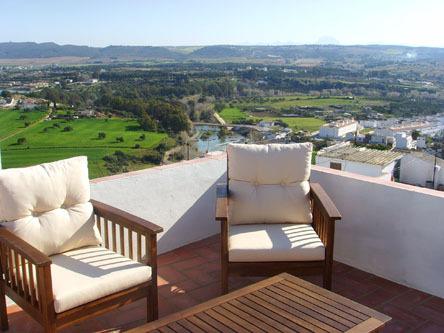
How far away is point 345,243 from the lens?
3.86 m

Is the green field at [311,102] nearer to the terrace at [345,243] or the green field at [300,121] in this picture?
the green field at [300,121]

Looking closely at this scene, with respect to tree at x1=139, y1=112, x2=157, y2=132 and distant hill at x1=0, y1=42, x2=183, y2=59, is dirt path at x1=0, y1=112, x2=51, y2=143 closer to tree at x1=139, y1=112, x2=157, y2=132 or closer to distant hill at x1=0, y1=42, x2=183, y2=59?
distant hill at x1=0, y1=42, x2=183, y2=59

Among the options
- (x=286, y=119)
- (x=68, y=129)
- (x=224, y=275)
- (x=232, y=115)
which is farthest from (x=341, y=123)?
(x=224, y=275)

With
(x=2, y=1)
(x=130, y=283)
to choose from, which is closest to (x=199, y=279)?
(x=130, y=283)

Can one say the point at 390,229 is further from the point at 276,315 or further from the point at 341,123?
the point at 341,123

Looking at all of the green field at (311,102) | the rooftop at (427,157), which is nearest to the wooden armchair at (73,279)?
the rooftop at (427,157)

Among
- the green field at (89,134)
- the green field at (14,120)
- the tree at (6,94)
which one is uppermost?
the tree at (6,94)

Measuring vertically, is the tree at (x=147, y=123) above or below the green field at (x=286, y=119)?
above

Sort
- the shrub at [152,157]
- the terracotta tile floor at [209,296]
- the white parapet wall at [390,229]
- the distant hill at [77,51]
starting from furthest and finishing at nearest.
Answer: the distant hill at [77,51] → the shrub at [152,157] → the white parapet wall at [390,229] → the terracotta tile floor at [209,296]

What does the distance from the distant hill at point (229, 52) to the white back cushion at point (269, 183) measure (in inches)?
143

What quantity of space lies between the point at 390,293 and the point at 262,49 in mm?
11346

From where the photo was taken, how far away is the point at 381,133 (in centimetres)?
771

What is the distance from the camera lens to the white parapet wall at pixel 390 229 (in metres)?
3.27

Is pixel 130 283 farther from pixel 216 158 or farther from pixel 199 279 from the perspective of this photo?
pixel 216 158
